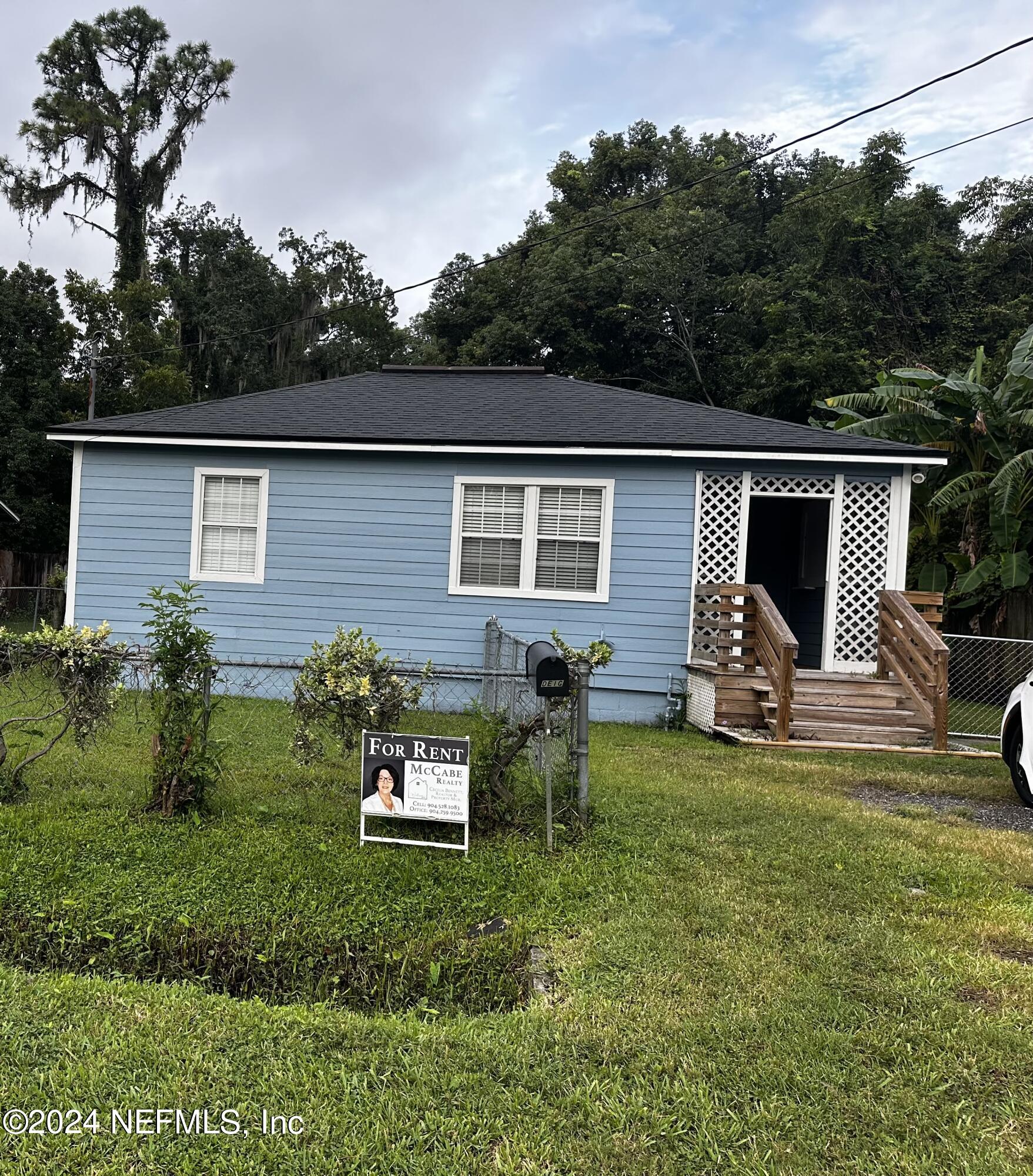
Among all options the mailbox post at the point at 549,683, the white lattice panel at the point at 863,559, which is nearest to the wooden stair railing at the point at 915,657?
the white lattice panel at the point at 863,559

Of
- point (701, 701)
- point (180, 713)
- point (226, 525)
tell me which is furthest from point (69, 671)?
point (701, 701)

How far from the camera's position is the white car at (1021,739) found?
6.32 meters

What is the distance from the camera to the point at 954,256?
78.3 feet

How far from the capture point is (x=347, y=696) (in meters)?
4.90

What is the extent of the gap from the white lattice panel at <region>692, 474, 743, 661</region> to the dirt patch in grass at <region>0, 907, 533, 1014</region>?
22.7ft

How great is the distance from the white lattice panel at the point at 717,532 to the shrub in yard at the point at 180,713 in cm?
636

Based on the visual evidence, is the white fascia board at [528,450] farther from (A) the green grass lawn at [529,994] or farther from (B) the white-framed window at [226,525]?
(A) the green grass lawn at [529,994]

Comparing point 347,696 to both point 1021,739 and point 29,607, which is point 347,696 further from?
point 29,607

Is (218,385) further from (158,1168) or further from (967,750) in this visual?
(158,1168)

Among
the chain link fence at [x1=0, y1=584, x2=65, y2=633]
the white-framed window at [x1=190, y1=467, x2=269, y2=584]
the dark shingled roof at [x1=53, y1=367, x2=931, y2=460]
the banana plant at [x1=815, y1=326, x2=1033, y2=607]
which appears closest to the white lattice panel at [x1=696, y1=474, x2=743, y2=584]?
the dark shingled roof at [x1=53, y1=367, x2=931, y2=460]

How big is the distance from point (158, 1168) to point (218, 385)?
29959 millimetres

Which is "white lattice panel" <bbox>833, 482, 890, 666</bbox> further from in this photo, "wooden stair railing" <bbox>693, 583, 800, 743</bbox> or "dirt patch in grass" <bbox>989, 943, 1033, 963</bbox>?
"dirt patch in grass" <bbox>989, 943, 1033, 963</bbox>

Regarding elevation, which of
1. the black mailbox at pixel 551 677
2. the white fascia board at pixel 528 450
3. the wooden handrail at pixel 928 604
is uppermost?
the white fascia board at pixel 528 450

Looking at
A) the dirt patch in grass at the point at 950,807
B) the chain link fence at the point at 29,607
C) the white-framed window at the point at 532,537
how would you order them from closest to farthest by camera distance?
1. the dirt patch in grass at the point at 950,807
2. the white-framed window at the point at 532,537
3. the chain link fence at the point at 29,607
